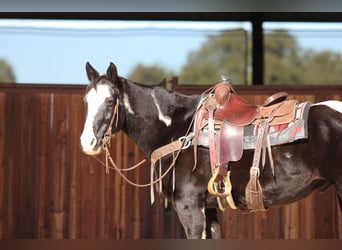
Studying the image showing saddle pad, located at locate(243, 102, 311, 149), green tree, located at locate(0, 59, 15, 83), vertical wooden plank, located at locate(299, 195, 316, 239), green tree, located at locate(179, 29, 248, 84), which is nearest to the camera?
saddle pad, located at locate(243, 102, 311, 149)

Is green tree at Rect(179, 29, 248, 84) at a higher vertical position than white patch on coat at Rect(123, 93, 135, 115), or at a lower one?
higher

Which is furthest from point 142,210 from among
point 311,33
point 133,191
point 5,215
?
point 311,33

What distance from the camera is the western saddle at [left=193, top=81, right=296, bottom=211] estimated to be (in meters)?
3.11

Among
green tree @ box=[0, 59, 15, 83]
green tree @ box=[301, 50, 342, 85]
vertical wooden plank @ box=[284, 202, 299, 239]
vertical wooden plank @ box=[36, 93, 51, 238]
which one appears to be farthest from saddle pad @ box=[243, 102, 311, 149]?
green tree @ box=[301, 50, 342, 85]

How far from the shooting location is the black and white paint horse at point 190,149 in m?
3.04

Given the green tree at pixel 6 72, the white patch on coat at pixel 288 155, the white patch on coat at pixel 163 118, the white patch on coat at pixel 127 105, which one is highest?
the green tree at pixel 6 72

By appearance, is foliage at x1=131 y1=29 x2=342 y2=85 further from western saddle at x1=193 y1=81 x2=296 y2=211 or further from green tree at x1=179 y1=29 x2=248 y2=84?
western saddle at x1=193 y1=81 x2=296 y2=211

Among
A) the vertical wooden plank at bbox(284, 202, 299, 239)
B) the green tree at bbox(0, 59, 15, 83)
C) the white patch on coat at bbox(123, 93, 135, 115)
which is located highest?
the green tree at bbox(0, 59, 15, 83)

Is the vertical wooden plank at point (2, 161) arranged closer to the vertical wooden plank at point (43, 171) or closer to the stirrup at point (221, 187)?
the vertical wooden plank at point (43, 171)

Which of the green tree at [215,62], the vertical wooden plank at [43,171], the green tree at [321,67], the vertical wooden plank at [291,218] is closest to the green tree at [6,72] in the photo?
the green tree at [215,62]

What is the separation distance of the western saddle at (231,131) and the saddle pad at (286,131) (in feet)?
0.08

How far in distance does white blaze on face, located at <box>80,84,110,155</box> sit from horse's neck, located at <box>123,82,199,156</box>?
25cm

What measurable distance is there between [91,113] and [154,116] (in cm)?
47

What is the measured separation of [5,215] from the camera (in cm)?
492
